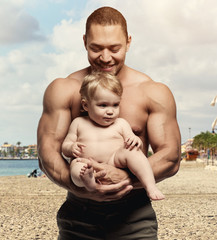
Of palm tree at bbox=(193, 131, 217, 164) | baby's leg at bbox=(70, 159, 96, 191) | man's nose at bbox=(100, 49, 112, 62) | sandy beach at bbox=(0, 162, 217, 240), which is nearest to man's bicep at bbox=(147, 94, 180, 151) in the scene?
man's nose at bbox=(100, 49, 112, 62)

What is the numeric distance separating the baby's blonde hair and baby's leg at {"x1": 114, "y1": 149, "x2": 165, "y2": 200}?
0.43 metres

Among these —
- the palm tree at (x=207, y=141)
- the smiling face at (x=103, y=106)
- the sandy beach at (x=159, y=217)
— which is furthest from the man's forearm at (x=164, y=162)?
the palm tree at (x=207, y=141)

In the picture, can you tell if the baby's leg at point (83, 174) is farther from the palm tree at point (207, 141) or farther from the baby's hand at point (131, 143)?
the palm tree at point (207, 141)

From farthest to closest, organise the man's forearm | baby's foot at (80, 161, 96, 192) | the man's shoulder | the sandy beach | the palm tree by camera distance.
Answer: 1. the palm tree
2. the sandy beach
3. the man's shoulder
4. the man's forearm
5. baby's foot at (80, 161, 96, 192)

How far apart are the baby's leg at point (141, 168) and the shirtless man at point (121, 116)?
7.5 inches

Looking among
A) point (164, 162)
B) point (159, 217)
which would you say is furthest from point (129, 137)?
point (159, 217)

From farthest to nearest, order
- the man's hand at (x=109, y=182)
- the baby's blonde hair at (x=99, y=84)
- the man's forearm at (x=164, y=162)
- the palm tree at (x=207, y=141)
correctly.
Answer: the palm tree at (x=207, y=141) < the man's forearm at (x=164, y=162) < the baby's blonde hair at (x=99, y=84) < the man's hand at (x=109, y=182)

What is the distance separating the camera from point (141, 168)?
3.04 meters

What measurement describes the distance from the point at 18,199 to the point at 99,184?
48.8ft

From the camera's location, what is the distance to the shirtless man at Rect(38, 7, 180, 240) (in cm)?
333

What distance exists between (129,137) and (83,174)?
0.46 meters

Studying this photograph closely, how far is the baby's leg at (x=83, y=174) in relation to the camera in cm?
287

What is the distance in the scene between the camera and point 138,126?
341cm

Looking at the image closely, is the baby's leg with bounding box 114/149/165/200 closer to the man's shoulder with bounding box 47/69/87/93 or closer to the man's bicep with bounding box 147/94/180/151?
the man's bicep with bounding box 147/94/180/151
